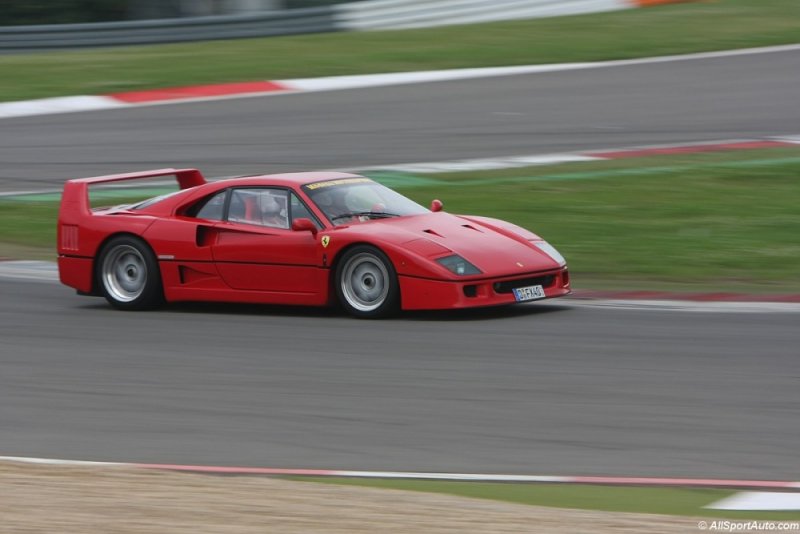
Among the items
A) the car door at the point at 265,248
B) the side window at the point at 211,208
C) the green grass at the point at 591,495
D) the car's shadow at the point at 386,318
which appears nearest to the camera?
the green grass at the point at 591,495

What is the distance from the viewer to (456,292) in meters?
9.46

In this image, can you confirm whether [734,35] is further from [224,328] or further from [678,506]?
[678,506]

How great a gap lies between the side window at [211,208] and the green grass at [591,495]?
4861 mm

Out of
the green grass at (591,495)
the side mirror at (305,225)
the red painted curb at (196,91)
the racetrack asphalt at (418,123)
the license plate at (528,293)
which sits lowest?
the green grass at (591,495)

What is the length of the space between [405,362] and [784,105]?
12.7 metres

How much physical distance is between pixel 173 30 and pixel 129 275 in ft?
55.9

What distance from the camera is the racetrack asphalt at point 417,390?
20.6ft

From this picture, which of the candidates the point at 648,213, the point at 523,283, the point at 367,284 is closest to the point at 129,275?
the point at 367,284

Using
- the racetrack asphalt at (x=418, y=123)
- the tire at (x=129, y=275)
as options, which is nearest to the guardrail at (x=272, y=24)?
the racetrack asphalt at (x=418, y=123)

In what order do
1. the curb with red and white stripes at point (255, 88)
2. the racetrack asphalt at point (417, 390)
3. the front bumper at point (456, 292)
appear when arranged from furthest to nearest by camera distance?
the curb with red and white stripes at point (255, 88) → the front bumper at point (456, 292) → the racetrack asphalt at point (417, 390)

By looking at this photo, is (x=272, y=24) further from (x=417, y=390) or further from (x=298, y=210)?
(x=417, y=390)

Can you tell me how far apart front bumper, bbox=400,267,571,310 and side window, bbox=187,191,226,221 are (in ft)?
5.64

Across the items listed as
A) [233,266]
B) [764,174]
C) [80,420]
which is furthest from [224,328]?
[764,174]

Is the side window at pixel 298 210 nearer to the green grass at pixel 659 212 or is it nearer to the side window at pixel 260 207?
the side window at pixel 260 207
